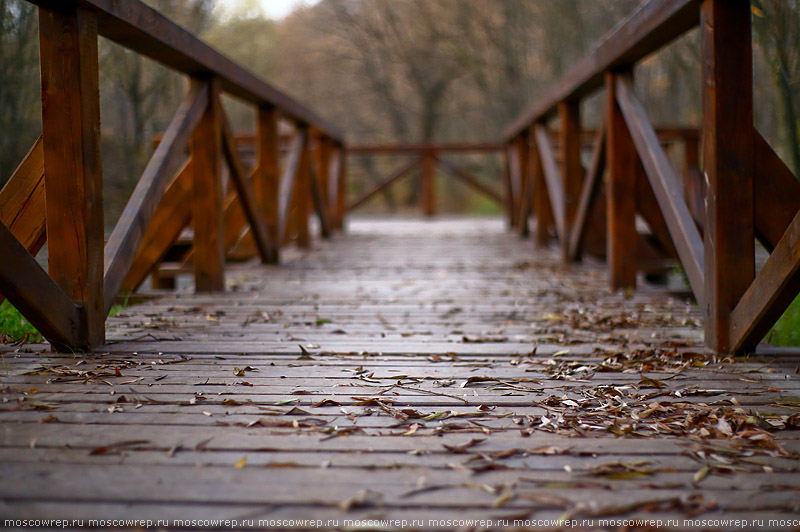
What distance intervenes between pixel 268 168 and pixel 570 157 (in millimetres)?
2213

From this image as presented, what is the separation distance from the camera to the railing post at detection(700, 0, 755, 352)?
2.42 meters

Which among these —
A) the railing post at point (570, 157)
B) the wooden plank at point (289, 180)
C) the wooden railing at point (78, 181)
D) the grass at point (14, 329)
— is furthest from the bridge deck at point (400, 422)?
the wooden plank at point (289, 180)

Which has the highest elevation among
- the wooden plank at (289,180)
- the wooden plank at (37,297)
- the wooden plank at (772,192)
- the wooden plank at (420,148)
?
the wooden plank at (420,148)

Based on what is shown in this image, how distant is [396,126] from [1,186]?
607 inches

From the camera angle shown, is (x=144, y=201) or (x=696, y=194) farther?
(x=696, y=194)

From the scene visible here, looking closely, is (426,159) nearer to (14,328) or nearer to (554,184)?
(554,184)

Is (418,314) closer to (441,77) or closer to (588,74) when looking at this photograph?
(588,74)

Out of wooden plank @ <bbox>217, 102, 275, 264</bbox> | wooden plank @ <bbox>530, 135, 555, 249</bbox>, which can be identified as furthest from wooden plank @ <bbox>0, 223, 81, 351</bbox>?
wooden plank @ <bbox>530, 135, 555, 249</bbox>

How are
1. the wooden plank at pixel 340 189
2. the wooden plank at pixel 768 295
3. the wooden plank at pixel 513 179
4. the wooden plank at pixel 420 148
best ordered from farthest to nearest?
the wooden plank at pixel 420 148 → the wooden plank at pixel 340 189 → the wooden plank at pixel 513 179 → the wooden plank at pixel 768 295

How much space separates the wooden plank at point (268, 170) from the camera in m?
5.47

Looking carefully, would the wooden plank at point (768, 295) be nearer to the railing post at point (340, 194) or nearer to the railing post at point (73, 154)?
the railing post at point (73, 154)

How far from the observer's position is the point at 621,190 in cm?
404

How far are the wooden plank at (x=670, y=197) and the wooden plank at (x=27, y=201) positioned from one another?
2318 mm

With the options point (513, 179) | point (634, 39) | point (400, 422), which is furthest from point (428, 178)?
point (400, 422)
